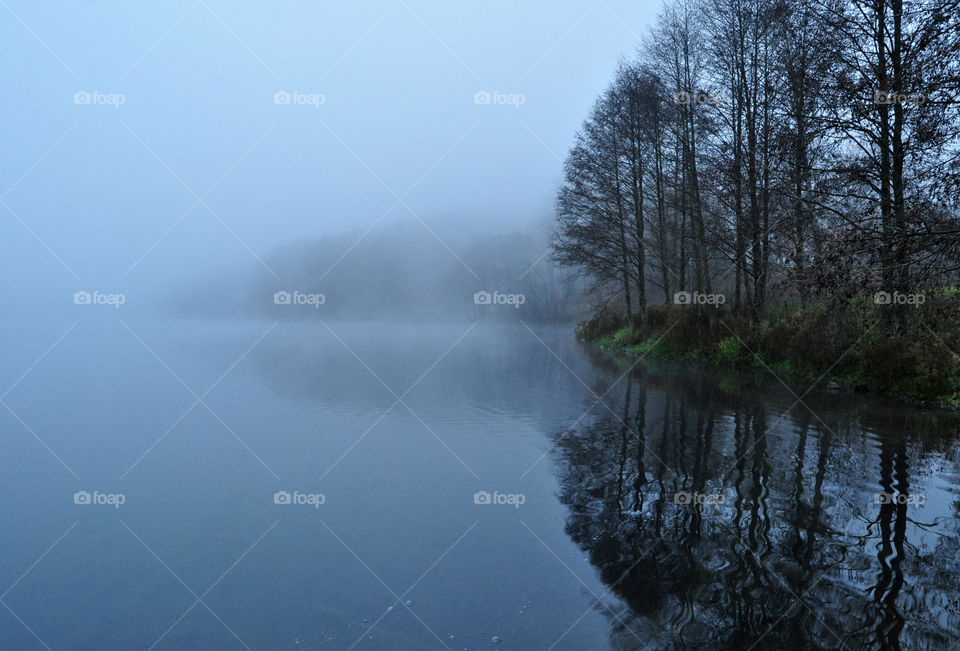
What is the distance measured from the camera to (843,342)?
55.1 ft

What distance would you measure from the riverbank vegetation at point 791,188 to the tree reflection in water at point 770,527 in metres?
2.19

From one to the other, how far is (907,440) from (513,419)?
6.46m

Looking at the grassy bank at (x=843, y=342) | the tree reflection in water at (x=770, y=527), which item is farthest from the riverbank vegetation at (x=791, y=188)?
the tree reflection in water at (x=770, y=527)

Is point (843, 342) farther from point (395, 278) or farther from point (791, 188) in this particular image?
point (395, 278)

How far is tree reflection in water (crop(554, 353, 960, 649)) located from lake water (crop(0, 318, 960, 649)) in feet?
0.09

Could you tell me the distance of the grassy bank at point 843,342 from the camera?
11.6m

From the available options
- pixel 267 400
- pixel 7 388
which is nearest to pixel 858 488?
pixel 267 400

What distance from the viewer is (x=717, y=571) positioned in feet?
16.2

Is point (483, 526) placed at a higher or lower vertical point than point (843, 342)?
lower

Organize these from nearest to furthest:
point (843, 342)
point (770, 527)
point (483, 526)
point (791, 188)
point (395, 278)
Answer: point (770, 527) → point (483, 526) → point (791, 188) → point (843, 342) → point (395, 278)

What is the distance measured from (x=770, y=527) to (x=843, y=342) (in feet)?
43.2

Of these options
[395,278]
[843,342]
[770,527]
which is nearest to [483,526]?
[770,527]

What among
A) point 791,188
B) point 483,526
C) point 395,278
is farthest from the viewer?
point 395,278

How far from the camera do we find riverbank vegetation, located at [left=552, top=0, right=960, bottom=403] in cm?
724
